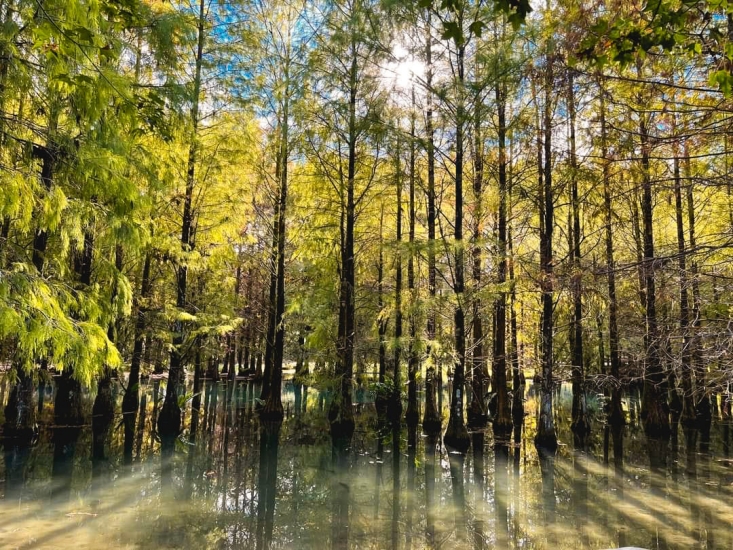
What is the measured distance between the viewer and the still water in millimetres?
5754

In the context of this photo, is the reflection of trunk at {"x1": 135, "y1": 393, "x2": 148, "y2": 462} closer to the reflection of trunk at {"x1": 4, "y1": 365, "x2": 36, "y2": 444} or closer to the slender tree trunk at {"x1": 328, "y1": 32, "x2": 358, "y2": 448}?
the reflection of trunk at {"x1": 4, "y1": 365, "x2": 36, "y2": 444}

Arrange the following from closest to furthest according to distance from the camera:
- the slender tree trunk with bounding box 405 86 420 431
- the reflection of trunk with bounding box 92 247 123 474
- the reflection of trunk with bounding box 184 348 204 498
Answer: the reflection of trunk with bounding box 184 348 204 498, the reflection of trunk with bounding box 92 247 123 474, the slender tree trunk with bounding box 405 86 420 431

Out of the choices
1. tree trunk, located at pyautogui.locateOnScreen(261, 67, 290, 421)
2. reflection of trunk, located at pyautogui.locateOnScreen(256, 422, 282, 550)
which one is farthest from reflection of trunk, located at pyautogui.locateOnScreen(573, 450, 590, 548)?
tree trunk, located at pyautogui.locateOnScreen(261, 67, 290, 421)

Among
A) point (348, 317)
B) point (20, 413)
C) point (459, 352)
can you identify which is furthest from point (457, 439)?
point (20, 413)

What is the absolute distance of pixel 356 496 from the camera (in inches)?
297

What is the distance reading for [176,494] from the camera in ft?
24.0

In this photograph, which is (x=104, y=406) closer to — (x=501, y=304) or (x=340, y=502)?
(x=340, y=502)

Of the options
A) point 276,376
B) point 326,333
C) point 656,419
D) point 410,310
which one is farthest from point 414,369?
point 656,419

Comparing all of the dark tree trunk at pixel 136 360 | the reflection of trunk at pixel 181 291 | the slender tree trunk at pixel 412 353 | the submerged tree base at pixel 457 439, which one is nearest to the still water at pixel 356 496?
the submerged tree base at pixel 457 439

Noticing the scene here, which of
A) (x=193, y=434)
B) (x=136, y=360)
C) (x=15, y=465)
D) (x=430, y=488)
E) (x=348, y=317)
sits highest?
(x=348, y=317)

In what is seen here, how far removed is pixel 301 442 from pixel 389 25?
11.0 m

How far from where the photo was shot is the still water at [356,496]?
5.75 m

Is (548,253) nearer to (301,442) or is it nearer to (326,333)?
(326,333)

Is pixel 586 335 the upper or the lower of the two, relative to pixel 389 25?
lower
